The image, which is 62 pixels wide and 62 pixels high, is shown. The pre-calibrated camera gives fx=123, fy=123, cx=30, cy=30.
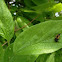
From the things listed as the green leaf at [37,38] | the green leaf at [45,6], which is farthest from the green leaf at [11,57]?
the green leaf at [45,6]

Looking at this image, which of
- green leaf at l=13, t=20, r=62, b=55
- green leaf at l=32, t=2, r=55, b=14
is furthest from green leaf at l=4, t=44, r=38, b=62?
green leaf at l=32, t=2, r=55, b=14

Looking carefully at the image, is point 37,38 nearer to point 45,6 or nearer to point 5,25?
point 5,25

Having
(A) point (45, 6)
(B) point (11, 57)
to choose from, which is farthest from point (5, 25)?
(A) point (45, 6)

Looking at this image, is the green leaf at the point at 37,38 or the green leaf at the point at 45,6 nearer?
the green leaf at the point at 37,38

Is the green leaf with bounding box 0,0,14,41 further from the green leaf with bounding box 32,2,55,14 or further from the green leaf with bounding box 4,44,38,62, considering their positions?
the green leaf with bounding box 32,2,55,14

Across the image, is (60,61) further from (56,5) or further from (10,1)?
(10,1)

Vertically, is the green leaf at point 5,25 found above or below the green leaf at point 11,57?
above

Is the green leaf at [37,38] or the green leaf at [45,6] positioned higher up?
the green leaf at [37,38]

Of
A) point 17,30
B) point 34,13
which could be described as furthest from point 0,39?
point 34,13

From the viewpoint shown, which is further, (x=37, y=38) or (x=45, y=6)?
(x=45, y=6)

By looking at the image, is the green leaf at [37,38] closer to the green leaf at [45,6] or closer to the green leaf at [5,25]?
the green leaf at [5,25]
